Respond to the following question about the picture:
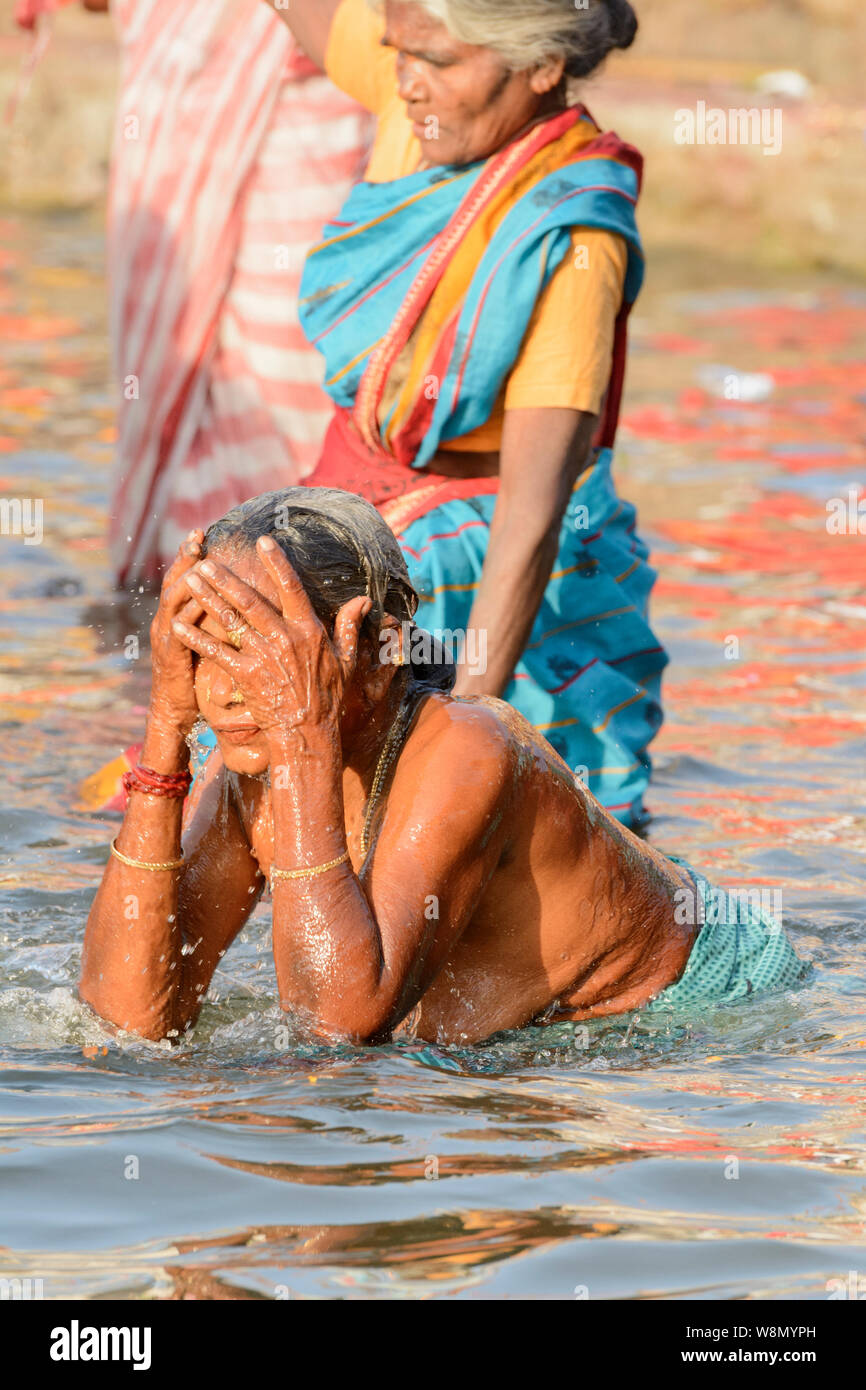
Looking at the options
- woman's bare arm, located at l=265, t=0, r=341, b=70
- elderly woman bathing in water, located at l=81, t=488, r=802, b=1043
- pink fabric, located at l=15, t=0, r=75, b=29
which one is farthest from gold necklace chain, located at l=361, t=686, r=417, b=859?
pink fabric, located at l=15, t=0, r=75, b=29

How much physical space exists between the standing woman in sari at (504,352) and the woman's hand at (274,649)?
4.24ft

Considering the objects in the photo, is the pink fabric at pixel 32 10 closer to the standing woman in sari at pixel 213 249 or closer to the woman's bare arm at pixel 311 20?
the standing woman in sari at pixel 213 249

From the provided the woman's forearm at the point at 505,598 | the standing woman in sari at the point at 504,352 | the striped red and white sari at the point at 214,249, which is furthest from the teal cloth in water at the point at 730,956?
the striped red and white sari at the point at 214,249

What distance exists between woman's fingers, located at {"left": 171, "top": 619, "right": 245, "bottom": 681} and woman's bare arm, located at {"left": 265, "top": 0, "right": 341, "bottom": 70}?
2758 mm

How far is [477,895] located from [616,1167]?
20.7 inches

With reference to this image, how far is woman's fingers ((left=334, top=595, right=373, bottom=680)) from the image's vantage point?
3422 millimetres

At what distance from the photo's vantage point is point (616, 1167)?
340 centimetres

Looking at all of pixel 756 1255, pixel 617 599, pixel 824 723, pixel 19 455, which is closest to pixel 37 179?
pixel 19 455

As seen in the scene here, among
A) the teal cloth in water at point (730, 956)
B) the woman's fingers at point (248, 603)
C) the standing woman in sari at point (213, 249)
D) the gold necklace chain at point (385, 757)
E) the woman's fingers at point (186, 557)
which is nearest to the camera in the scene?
the woman's fingers at point (248, 603)

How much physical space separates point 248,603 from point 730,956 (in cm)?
139

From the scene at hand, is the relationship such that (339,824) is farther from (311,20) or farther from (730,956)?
(311,20)

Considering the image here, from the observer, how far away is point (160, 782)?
3721mm

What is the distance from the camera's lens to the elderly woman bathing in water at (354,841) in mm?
3408

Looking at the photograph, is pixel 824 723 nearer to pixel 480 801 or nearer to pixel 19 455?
pixel 480 801
